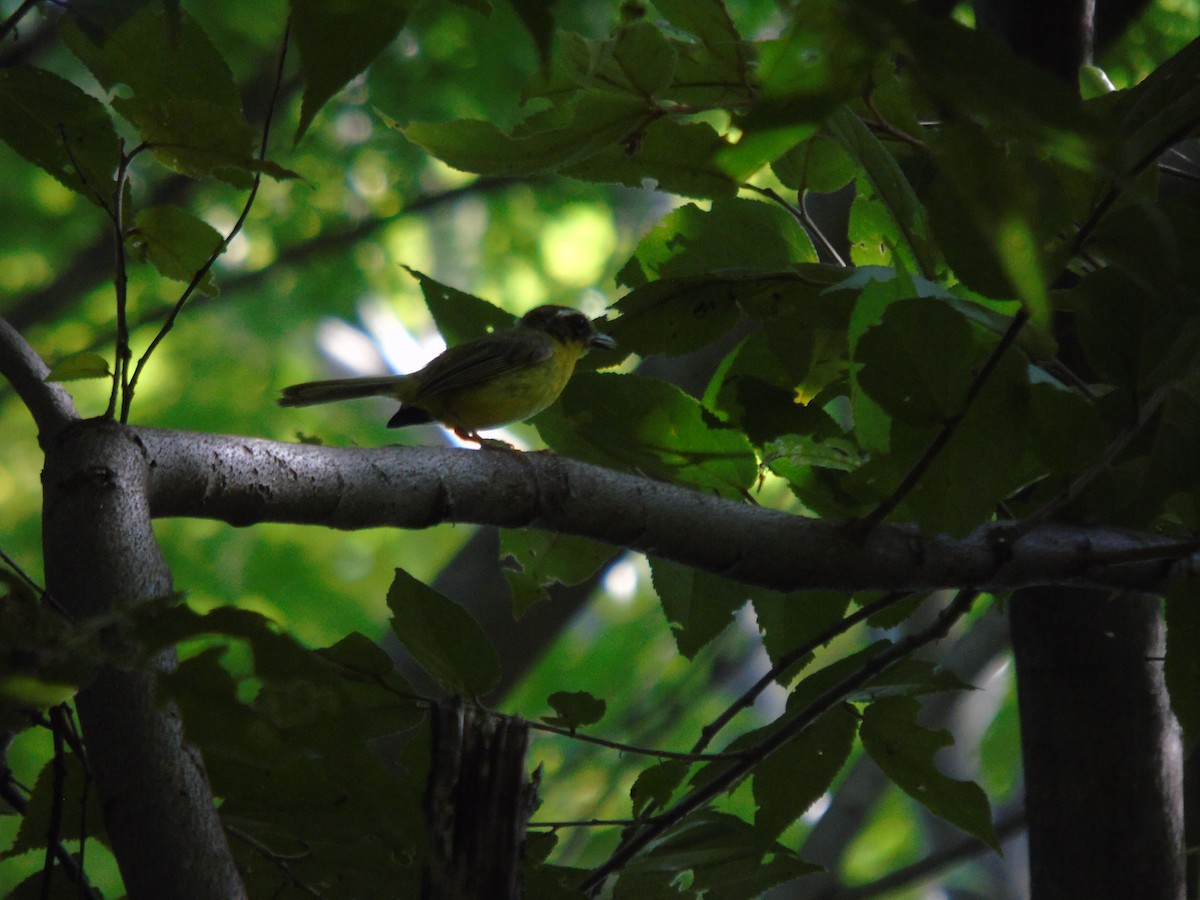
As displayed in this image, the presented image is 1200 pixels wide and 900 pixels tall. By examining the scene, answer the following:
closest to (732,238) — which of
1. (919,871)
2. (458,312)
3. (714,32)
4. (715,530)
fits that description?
(714,32)

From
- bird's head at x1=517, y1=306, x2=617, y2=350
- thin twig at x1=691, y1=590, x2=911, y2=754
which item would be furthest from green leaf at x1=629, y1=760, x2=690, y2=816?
bird's head at x1=517, y1=306, x2=617, y2=350

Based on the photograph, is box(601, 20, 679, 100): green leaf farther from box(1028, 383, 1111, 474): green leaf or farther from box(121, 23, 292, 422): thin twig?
box(1028, 383, 1111, 474): green leaf

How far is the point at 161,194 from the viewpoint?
23.9 ft

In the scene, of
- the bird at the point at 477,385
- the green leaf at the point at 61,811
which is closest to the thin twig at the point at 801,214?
the green leaf at the point at 61,811

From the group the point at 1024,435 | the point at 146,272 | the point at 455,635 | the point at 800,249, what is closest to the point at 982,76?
the point at 1024,435

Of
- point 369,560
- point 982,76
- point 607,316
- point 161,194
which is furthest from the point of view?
point 369,560

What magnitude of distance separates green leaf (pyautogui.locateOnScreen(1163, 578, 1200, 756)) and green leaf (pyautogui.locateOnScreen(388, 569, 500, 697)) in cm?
108

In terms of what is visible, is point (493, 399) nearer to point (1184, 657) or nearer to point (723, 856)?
point (723, 856)

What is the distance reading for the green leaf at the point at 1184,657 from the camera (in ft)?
5.88

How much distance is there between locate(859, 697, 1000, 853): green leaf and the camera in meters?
1.92

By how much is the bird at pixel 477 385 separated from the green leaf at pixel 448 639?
223cm

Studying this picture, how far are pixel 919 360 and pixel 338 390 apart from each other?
2.73 m

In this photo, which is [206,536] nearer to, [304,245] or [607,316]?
[304,245]

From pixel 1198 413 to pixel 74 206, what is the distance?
9.23m
